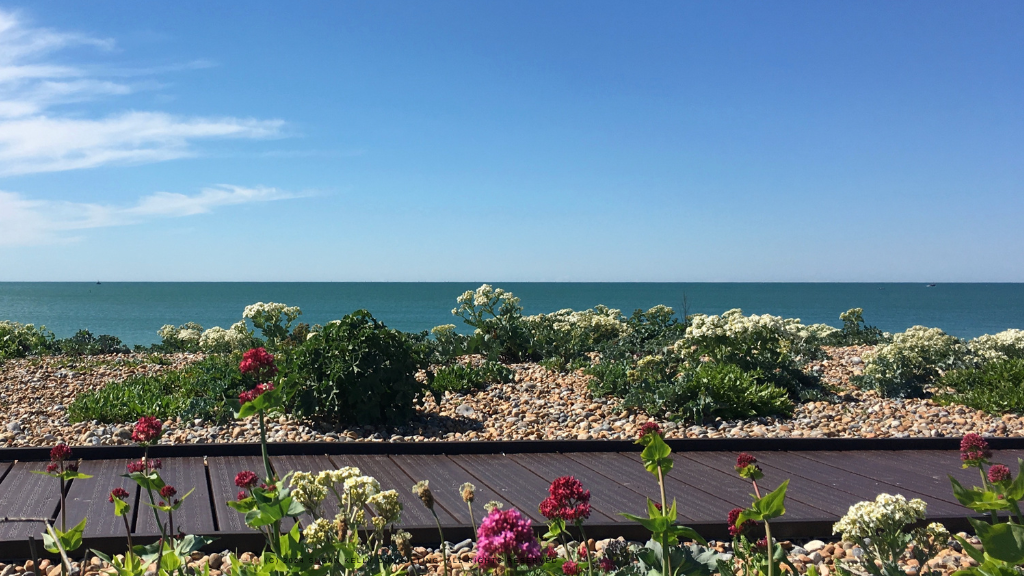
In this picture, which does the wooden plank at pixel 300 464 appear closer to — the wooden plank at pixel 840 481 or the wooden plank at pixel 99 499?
the wooden plank at pixel 99 499

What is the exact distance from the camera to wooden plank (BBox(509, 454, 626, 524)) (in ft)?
10.4

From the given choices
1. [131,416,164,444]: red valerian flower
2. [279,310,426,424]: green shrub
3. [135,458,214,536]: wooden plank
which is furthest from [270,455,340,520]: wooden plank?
[131,416,164,444]: red valerian flower

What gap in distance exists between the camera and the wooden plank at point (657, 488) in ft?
10.4

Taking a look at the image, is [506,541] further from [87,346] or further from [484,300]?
[87,346]

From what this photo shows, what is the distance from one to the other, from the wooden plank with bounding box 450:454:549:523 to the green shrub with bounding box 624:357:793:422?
235 cm

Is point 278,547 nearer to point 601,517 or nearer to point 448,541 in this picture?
point 448,541

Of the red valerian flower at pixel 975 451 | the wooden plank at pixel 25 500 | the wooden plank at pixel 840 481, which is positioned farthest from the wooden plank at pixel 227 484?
the wooden plank at pixel 840 481

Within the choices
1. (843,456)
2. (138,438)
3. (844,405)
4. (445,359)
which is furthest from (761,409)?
(138,438)

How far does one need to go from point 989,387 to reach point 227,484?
7056 mm

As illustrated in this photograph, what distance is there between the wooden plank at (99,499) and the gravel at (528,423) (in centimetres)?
155

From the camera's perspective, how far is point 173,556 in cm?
171

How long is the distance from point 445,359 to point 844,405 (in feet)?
17.3

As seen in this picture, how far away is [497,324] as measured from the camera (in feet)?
34.3

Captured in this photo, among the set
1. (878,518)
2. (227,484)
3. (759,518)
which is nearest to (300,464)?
(227,484)
